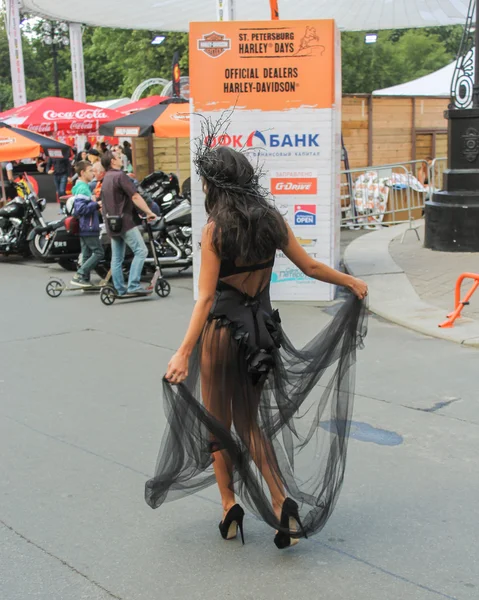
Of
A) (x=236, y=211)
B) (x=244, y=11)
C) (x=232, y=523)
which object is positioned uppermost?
(x=244, y=11)

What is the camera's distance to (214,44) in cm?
977

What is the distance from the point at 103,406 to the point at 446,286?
18.4 ft

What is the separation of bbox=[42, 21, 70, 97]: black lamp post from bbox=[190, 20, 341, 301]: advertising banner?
925 inches

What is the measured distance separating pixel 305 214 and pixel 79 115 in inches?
420

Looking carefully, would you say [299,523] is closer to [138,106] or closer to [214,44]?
[214,44]

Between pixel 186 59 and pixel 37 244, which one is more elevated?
pixel 186 59

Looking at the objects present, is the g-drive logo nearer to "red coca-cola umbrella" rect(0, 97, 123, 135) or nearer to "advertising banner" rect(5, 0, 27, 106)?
"red coca-cola umbrella" rect(0, 97, 123, 135)

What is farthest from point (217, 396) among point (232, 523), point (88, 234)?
point (88, 234)

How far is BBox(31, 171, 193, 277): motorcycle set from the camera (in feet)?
39.6

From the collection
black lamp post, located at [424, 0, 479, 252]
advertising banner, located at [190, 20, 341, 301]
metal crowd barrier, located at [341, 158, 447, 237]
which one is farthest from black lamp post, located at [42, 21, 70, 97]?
advertising banner, located at [190, 20, 341, 301]

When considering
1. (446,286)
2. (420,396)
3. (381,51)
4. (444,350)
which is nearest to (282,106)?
(446,286)

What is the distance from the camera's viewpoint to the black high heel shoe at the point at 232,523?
3891 mm

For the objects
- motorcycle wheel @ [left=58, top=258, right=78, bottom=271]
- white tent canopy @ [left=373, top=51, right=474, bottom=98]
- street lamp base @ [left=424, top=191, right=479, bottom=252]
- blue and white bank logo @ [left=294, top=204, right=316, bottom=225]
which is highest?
white tent canopy @ [left=373, top=51, right=474, bottom=98]

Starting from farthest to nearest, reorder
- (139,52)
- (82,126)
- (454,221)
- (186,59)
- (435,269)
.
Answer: (139,52) → (186,59) → (82,126) → (454,221) → (435,269)
